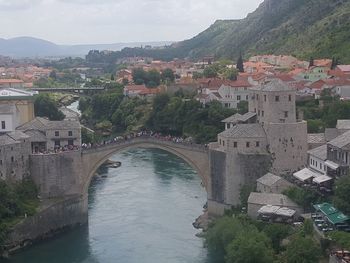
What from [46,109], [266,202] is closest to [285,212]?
[266,202]

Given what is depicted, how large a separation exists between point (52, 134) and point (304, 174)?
15498 millimetres

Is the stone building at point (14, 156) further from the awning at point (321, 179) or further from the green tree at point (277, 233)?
the awning at point (321, 179)

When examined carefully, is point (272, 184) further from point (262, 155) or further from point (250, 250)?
point (250, 250)

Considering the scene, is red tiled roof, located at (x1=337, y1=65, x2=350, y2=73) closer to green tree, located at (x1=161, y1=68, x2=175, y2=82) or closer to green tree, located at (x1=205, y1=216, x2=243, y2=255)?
green tree, located at (x1=161, y1=68, x2=175, y2=82)

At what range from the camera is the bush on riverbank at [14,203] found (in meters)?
34.6

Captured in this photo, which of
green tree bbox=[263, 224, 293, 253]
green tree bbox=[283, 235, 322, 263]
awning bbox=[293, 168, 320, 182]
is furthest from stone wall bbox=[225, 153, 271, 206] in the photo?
green tree bbox=[283, 235, 322, 263]

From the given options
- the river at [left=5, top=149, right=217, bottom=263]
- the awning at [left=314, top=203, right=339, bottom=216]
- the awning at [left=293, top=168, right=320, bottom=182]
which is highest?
the awning at [left=293, top=168, right=320, bottom=182]

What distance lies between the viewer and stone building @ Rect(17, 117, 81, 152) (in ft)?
137

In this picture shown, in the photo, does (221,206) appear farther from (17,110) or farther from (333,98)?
(333,98)

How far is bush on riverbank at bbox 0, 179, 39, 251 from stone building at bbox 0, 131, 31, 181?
549mm

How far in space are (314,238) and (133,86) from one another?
55411mm

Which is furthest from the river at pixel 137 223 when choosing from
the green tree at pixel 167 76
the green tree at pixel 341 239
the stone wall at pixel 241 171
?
the green tree at pixel 167 76

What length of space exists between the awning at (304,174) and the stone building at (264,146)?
958mm

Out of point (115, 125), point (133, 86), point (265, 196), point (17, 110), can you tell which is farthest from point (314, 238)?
point (133, 86)
